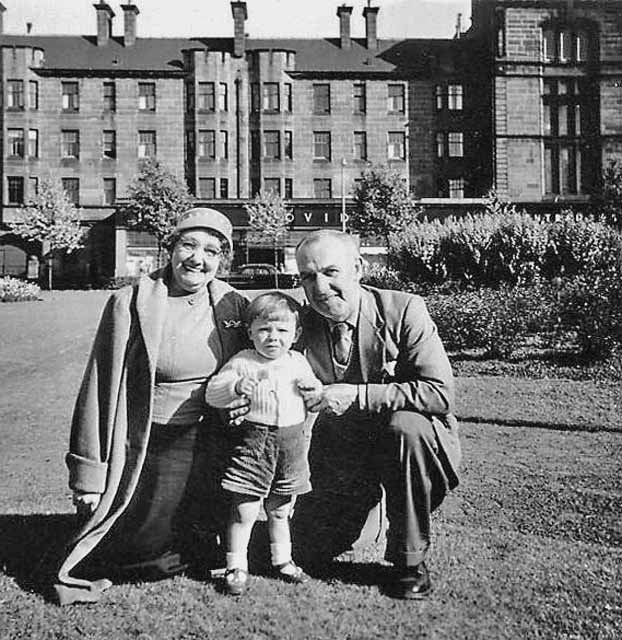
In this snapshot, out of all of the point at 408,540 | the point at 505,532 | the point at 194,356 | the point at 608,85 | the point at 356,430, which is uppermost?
the point at 608,85

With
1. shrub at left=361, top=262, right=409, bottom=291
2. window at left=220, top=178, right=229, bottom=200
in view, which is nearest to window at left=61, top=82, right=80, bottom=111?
window at left=220, top=178, right=229, bottom=200

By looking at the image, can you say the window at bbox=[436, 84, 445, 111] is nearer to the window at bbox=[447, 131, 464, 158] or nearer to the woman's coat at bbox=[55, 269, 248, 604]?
the window at bbox=[447, 131, 464, 158]

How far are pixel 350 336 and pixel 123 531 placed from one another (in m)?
1.64

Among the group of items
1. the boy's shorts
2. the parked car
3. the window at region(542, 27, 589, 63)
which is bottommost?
the boy's shorts

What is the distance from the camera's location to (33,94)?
54219mm

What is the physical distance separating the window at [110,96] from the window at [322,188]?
15.1 metres

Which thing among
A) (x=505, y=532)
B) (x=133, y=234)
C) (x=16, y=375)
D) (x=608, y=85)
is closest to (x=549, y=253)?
(x=16, y=375)

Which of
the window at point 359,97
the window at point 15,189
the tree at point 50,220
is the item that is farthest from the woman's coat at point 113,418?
the window at point 15,189

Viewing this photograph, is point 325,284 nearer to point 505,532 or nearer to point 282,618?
point 282,618

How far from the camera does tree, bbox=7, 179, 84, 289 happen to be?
48.4 meters

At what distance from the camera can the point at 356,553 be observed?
477cm

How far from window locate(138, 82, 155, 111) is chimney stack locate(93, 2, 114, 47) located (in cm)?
519

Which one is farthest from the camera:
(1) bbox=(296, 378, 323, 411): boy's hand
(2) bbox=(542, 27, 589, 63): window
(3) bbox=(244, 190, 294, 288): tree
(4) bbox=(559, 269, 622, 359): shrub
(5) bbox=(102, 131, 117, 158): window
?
(5) bbox=(102, 131, 117, 158): window

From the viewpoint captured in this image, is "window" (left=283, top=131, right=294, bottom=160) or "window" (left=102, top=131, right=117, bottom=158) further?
"window" (left=283, top=131, right=294, bottom=160)
